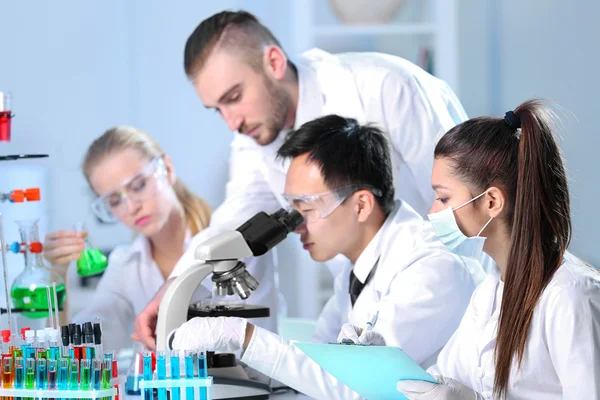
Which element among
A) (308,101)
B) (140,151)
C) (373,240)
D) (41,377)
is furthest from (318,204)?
(140,151)

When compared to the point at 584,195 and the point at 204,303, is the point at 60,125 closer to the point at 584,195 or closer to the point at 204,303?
the point at 204,303

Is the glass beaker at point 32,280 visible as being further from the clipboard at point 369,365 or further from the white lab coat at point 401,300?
the clipboard at point 369,365

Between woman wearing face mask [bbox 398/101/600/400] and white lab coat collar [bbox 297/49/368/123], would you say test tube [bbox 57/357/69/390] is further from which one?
white lab coat collar [bbox 297/49/368/123]

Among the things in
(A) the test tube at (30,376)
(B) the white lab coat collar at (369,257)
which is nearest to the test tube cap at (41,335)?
(A) the test tube at (30,376)

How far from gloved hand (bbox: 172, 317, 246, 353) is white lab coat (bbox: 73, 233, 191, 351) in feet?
3.80

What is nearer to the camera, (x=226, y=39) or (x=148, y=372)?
(x=148, y=372)

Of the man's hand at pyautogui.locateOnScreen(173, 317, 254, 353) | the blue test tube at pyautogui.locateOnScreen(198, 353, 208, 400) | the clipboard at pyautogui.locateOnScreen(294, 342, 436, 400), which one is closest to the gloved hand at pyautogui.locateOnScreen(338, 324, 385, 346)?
the clipboard at pyautogui.locateOnScreen(294, 342, 436, 400)

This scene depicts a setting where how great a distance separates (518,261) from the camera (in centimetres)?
170

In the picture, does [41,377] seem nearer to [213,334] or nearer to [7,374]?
[7,374]

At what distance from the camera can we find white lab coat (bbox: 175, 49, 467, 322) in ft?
8.52

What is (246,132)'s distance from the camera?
2.75 meters

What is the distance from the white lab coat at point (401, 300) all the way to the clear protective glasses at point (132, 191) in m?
1.08

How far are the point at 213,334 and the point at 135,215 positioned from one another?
52.1 inches

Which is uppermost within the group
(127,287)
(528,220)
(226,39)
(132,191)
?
(226,39)
